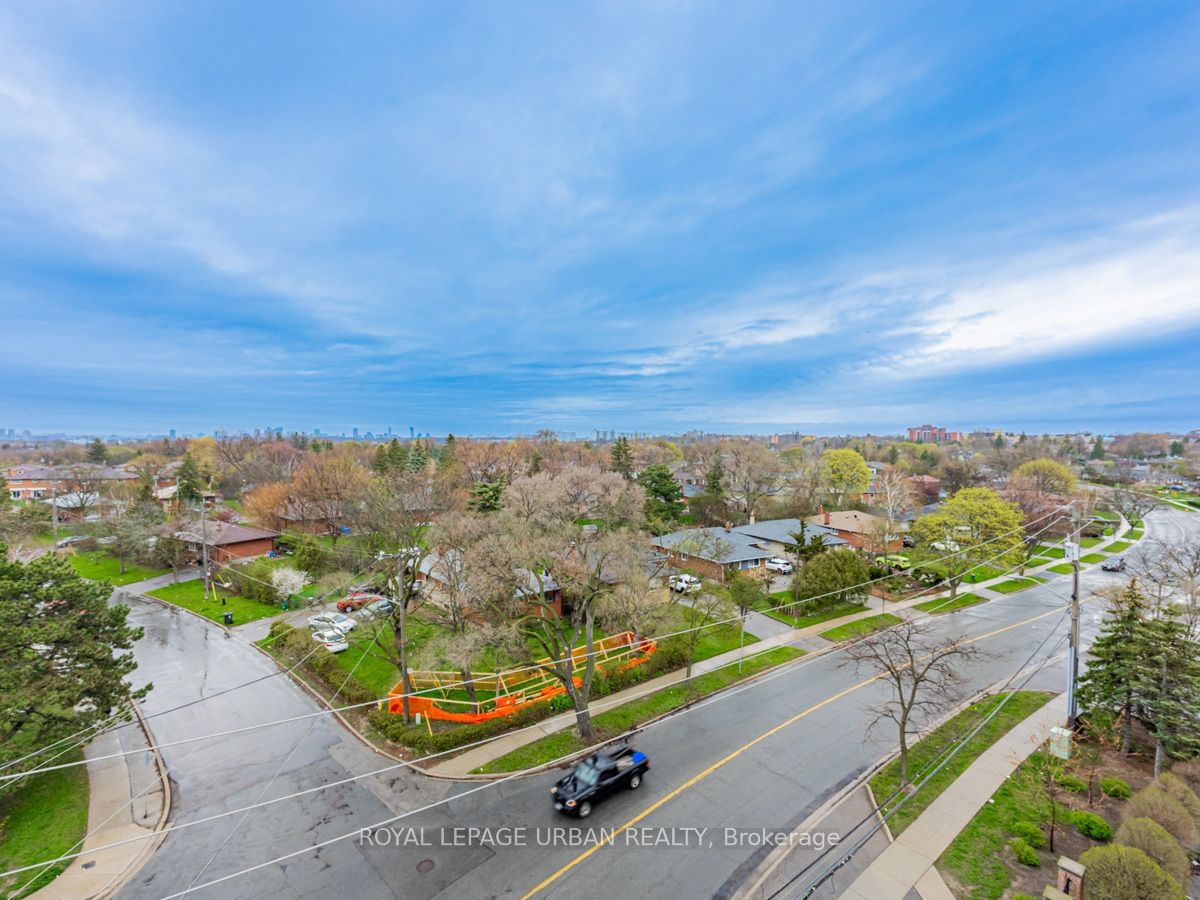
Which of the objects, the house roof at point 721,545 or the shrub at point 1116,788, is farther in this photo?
the house roof at point 721,545

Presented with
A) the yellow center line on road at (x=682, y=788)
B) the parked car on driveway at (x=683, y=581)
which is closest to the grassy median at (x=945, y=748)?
the yellow center line on road at (x=682, y=788)

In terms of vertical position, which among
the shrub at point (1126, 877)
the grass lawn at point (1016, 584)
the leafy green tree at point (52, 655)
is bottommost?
the grass lawn at point (1016, 584)

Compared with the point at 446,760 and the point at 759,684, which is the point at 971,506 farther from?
the point at 446,760

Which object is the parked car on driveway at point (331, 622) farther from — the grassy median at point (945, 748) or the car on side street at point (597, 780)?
the grassy median at point (945, 748)

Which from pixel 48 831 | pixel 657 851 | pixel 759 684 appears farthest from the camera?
pixel 759 684

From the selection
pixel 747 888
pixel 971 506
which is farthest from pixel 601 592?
pixel 971 506

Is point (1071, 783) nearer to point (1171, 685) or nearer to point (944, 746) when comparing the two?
point (944, 746)

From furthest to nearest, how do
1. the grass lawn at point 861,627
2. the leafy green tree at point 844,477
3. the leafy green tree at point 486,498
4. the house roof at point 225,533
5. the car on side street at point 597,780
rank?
the leafy green tree at point 844,477
the leafy green tree at point 486,498
the house roof at point 225,533
the grass lawn at point 861,627
the car on side street at point 597,780

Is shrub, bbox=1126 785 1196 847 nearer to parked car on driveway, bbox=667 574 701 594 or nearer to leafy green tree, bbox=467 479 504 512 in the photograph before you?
parked car on driveway, bbox=667 574 701 594
